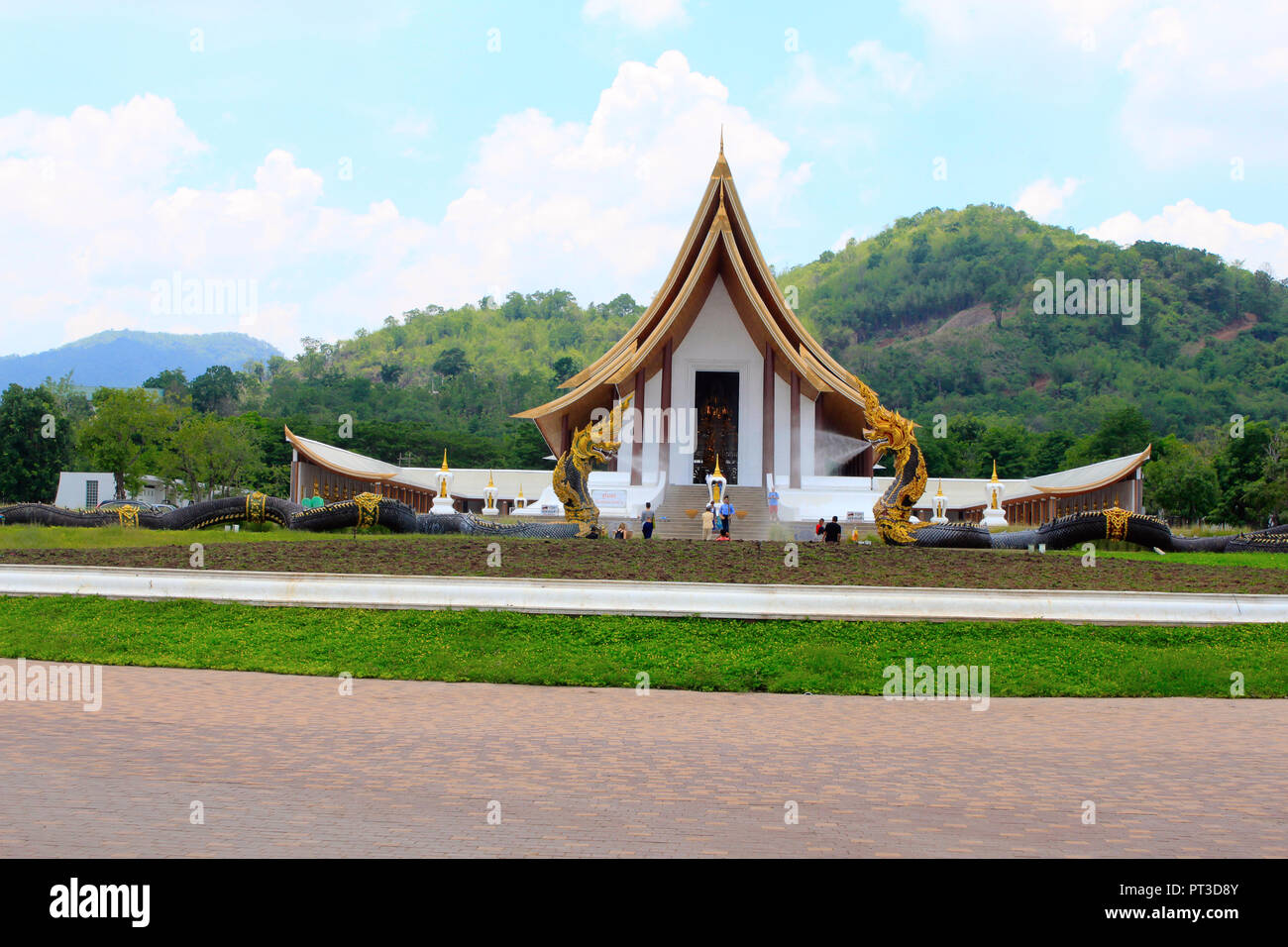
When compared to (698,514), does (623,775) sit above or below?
below

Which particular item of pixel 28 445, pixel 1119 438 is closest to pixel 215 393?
pixel 28 445

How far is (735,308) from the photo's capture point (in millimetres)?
26703

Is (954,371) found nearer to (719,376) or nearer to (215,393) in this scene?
(215,393)

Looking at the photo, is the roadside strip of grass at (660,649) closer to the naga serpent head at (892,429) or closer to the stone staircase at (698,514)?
the naga serpent head at (892,429)

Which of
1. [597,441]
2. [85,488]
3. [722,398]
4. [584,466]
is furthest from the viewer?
[85,488]

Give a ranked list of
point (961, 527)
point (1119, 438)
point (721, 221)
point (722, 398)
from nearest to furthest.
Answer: point (961, 527)
point (721, 221)
point (722, 398)
point (1119, 438)

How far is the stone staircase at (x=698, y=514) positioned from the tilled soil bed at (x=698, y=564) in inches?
270

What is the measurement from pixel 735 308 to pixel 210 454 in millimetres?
22673

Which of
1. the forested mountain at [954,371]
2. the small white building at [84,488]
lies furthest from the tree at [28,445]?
the small white building at [84,488]

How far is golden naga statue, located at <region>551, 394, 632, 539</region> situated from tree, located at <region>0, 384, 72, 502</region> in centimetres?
3131

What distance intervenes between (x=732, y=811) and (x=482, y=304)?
412 feet

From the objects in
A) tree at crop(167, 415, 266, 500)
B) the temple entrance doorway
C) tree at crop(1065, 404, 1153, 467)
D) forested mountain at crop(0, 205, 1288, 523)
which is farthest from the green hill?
tree at crop(167, 415, 266, 500)

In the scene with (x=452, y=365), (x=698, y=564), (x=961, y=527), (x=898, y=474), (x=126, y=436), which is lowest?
(x=698, y=564)

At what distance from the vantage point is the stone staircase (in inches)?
793
